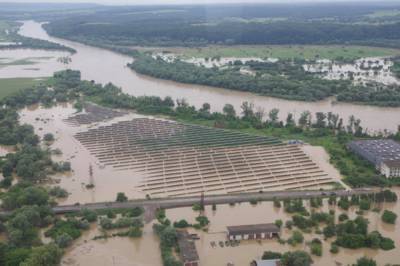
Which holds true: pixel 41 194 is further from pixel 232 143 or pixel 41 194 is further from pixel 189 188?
pixel 232 143

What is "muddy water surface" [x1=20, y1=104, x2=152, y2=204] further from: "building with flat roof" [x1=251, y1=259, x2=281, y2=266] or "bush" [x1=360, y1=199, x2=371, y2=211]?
"bush" [x1=360, y1=199, x2=371, y2=211]

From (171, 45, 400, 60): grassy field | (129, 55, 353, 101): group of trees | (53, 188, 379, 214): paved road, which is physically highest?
(171, 45, 400, 60): grassy field

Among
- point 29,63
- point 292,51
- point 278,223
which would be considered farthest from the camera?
point 292,51

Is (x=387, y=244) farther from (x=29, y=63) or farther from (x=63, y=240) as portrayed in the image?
(x=29, y=63)

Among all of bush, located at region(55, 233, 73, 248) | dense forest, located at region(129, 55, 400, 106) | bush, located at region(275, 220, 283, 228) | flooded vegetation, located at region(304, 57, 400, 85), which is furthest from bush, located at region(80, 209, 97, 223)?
flooded vegetation, located at region(304, 57, 400, 85)

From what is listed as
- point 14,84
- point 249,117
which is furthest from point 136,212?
point 14,84

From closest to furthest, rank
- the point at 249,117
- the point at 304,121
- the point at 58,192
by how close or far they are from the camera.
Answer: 1. the point at 58,192
2. the point at 304,121
3. the point at 249,117
